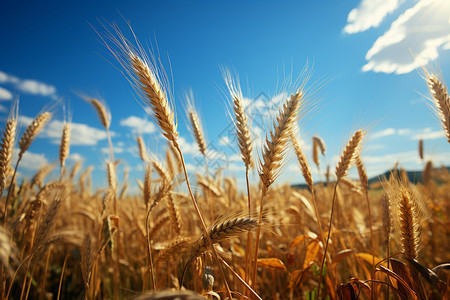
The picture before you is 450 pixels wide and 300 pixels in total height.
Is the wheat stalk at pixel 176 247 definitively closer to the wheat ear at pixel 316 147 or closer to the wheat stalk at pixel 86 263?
the wheat stalk at pixel 86 263

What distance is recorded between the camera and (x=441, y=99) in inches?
62.5

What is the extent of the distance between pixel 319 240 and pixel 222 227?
3.85 feet

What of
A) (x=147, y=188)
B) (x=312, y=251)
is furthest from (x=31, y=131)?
(x=312, y=251)

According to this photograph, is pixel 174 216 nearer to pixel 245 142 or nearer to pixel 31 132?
pixel 245 142

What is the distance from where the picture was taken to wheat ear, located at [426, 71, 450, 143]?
1521mm

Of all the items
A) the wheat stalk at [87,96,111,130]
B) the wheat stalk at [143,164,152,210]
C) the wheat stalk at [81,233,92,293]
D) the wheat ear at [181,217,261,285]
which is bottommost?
the wheat stalk at [81,233,92,293]

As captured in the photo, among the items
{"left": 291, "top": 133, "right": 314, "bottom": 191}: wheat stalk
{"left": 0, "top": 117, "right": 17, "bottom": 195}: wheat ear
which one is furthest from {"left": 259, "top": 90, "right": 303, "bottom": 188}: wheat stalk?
{"left": 0, "top": 117, "right": 17, "bottom": 195}: wheat ear

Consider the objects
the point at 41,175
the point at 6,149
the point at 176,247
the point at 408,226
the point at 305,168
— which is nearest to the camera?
the point at 408,226

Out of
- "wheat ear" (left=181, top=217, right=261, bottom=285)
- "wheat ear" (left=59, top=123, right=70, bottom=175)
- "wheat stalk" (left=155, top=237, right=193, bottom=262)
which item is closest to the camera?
"wheat ear" (left=181, top=217, right=261, bottom=285)

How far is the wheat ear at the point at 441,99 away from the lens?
59.9 inches

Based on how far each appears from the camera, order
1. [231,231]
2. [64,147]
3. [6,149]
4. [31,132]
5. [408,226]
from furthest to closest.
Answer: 1. [64,147]
2. [31,132]
3. [6,149]
4. [408,226]
5. [231,231]

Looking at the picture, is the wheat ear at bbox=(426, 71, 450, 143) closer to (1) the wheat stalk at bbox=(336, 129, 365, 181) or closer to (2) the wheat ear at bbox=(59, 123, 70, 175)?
(1) the wheat stalk at bbox=(336, 129, 365, 181)

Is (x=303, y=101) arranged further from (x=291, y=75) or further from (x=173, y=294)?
(x=173, y=294)

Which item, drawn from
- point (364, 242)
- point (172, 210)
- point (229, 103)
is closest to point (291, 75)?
point (229, 103)
